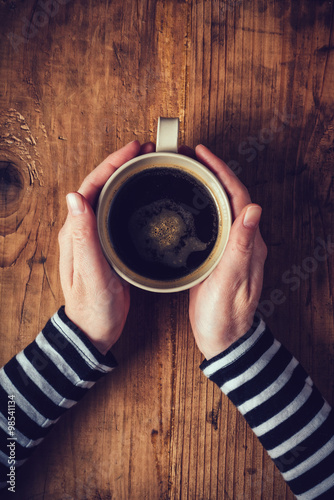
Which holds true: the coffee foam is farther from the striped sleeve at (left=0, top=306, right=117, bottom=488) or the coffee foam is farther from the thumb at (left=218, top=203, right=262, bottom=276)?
the striped sleeve at (left=0, top=306, right=117, bottom=488)

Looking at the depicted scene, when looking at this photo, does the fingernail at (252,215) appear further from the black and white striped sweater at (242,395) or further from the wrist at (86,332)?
the wrist at (86,332)

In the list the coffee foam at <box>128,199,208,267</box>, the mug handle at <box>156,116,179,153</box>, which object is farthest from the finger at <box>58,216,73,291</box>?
the mug handle at <box>156,116,179,153</box>

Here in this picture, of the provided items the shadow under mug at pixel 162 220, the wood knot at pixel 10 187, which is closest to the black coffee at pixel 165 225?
the shadow under mug at pixel 162 220

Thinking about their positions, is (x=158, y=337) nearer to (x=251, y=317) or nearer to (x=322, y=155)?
(x=251, y=317)

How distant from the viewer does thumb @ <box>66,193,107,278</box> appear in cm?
61

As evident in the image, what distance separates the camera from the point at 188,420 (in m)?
0.76

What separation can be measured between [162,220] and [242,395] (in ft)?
1.15

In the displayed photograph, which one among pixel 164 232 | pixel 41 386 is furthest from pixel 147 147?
pixel 41 386

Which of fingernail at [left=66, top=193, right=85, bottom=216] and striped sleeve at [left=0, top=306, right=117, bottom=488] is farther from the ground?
fingernail at [left=66, top=193, right=85, bottom=216]

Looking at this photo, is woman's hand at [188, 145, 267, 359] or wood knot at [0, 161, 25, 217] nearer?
woman's hand at [188, 145, 267, 359]

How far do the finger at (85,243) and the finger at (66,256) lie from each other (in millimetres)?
27

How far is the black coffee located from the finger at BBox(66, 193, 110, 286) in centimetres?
5

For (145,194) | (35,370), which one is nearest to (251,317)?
(145,194)

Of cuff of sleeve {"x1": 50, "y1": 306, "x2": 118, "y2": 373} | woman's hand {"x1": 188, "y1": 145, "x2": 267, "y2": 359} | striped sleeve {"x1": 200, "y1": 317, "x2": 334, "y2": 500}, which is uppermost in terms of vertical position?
woman's hand {"x1": 188, "y1": 145, "x2": 267, "y2": 359}
